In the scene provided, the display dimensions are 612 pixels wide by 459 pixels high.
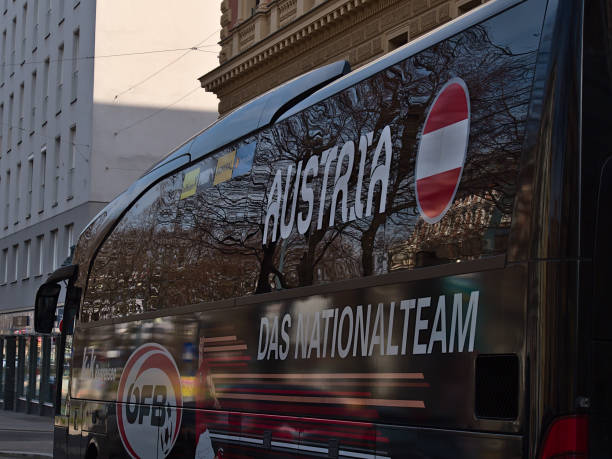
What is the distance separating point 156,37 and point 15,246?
36.7 ft

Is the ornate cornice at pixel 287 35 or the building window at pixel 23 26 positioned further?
the building window at pixel 23 26

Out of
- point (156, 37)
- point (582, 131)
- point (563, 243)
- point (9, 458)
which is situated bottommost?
point (9, 458)

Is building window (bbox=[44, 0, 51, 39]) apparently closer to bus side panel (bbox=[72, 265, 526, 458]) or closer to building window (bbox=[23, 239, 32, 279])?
building window (bbox=[23, 239, 32, 279])

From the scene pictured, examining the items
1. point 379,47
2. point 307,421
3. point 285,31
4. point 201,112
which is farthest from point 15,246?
point 307,421

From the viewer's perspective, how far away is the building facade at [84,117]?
36375 millimetres

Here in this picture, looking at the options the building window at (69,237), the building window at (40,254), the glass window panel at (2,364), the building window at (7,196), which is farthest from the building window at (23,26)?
the glass window panel at (2,364)

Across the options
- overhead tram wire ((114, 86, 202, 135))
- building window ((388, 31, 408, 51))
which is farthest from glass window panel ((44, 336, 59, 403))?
building window ((388, 31, 408, 51))

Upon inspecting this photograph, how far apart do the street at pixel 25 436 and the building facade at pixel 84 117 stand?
2.79m

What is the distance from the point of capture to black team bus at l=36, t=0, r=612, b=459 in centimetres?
427

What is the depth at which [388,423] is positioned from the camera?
5227 mm

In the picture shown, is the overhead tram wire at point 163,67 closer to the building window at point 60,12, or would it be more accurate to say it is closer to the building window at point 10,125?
the building window at point 60,12

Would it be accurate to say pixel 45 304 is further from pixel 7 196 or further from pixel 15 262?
pixel 7 196

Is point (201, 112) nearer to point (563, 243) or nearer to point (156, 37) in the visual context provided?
point (156, 37)

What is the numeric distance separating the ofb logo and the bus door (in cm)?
A: 159
